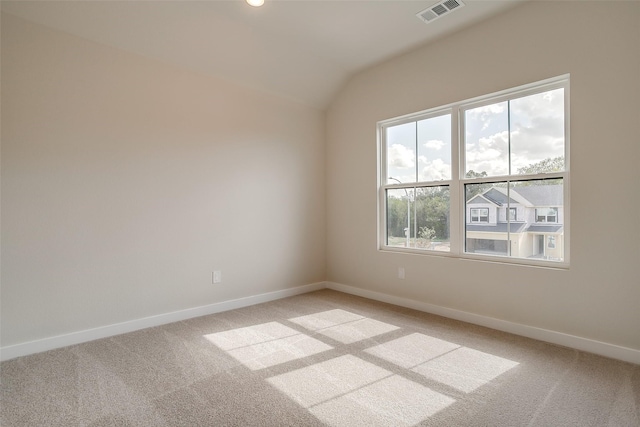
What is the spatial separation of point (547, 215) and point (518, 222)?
0.23 metres

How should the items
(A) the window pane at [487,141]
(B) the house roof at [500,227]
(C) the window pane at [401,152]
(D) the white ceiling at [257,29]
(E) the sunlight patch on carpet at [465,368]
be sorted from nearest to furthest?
(E) the sunlight patch on carpet at [465,368] < (D) the white ceiling at [257,29] < (B) the house roof at [500,227] < (A) the window pane at [487,141] < (C) the window pane at [401,152]

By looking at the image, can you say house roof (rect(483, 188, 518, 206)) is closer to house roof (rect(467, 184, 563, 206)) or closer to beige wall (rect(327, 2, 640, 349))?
house roof (rect(467, 184, 563, 206))

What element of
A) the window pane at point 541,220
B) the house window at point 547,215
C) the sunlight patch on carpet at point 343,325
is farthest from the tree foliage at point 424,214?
the sunlight patch on carpet at point 343,325

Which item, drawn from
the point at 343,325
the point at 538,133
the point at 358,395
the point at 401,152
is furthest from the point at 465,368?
the point at 401,152

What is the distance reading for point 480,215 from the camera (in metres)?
3.18

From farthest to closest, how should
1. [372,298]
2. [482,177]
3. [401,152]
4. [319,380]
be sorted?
[372,298] < [401,152] < [482,177] < [319,380]

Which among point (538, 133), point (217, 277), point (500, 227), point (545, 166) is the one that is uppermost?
point (538, 133)

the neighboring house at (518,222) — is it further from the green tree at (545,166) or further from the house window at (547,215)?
the green tree at (545,166)

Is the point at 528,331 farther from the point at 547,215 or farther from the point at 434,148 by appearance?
the point at 434,148

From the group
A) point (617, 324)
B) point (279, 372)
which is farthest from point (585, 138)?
point (279, 372)

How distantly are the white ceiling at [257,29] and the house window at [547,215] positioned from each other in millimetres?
1768

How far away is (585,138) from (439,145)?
4.12ft

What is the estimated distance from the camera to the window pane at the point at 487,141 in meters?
3.01

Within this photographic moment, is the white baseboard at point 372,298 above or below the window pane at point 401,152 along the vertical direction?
below
